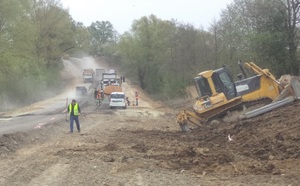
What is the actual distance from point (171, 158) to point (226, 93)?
10.2 metres

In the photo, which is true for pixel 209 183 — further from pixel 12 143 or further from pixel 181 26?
pixel 181 26

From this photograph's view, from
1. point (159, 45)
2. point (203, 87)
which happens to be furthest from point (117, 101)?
point (159, 45)

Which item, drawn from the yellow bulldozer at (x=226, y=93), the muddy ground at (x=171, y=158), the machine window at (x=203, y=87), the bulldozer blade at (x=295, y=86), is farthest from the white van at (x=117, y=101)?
the bulldozer blade at (x=295, y=86)

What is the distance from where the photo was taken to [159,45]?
84000mm

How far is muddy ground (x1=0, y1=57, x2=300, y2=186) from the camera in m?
11.7

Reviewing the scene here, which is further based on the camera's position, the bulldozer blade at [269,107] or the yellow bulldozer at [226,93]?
the yellow bulldozer at [226,93]

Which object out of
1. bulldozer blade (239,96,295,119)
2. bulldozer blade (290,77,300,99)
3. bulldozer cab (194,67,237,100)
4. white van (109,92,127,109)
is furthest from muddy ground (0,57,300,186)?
white van (109,92,127,109)

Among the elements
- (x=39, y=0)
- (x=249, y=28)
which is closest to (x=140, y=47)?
(x=39, y=0)

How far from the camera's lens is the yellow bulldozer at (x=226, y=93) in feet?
77.5

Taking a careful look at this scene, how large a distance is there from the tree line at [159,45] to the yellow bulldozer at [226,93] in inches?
822

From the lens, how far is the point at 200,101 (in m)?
24.5

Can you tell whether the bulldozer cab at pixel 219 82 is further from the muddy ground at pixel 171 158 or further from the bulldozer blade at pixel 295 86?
the bulldozer blade at pixel 295 86

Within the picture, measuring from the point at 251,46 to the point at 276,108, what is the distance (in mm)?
25976

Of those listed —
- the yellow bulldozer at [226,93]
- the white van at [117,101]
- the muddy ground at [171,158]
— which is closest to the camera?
the muddy ground at [171,158]
